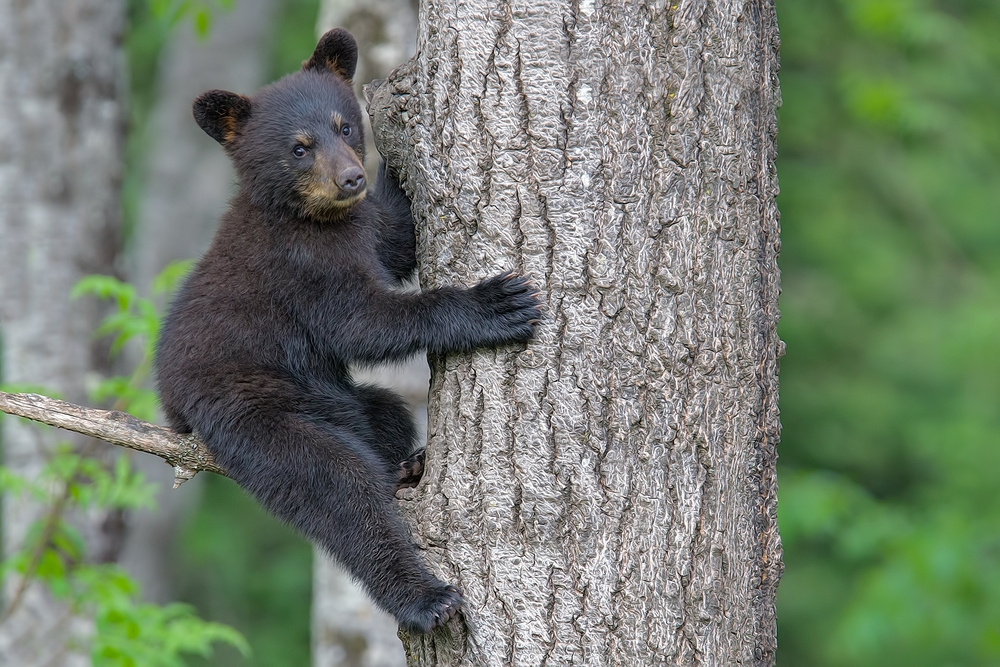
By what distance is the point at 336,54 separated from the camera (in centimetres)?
379

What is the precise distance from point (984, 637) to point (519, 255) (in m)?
6.75

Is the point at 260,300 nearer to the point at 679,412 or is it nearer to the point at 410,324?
the point at 410,324

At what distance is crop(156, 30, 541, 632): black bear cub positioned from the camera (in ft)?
10.00

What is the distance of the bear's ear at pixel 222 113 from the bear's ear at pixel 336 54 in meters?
0.34

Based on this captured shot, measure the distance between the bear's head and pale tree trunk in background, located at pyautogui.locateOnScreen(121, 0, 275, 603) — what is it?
7216mm

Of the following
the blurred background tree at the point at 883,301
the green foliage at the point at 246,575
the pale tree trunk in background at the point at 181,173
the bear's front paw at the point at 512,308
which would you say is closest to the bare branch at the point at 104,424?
the bear's front paw at the point at 512,308

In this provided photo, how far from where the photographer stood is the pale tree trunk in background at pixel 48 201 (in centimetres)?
591

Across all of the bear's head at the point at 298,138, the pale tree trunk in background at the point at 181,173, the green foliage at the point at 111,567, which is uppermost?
the pale tree trunk in background at the point at 181,173

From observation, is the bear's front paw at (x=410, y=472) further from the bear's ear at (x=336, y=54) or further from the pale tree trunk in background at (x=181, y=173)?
the pale tree trunk in background at (x=181, y=173)

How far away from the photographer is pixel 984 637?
7.70 m

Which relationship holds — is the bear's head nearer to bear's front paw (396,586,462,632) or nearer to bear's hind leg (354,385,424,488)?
bear's hind leg (354,385,424,488)

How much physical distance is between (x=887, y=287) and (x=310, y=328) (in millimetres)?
8081

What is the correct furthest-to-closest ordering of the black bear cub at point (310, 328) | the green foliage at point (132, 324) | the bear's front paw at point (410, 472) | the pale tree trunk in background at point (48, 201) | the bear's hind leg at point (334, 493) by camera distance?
the pale tree trunk in background at point (48, 201) → the green foliage at point (132, 324) → the bear's front paw at point (410, 472) → the black bear cub at point (310, 328) → the bear's hind leg at point (334, 493)

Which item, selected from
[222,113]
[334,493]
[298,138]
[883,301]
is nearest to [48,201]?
[222,113]
